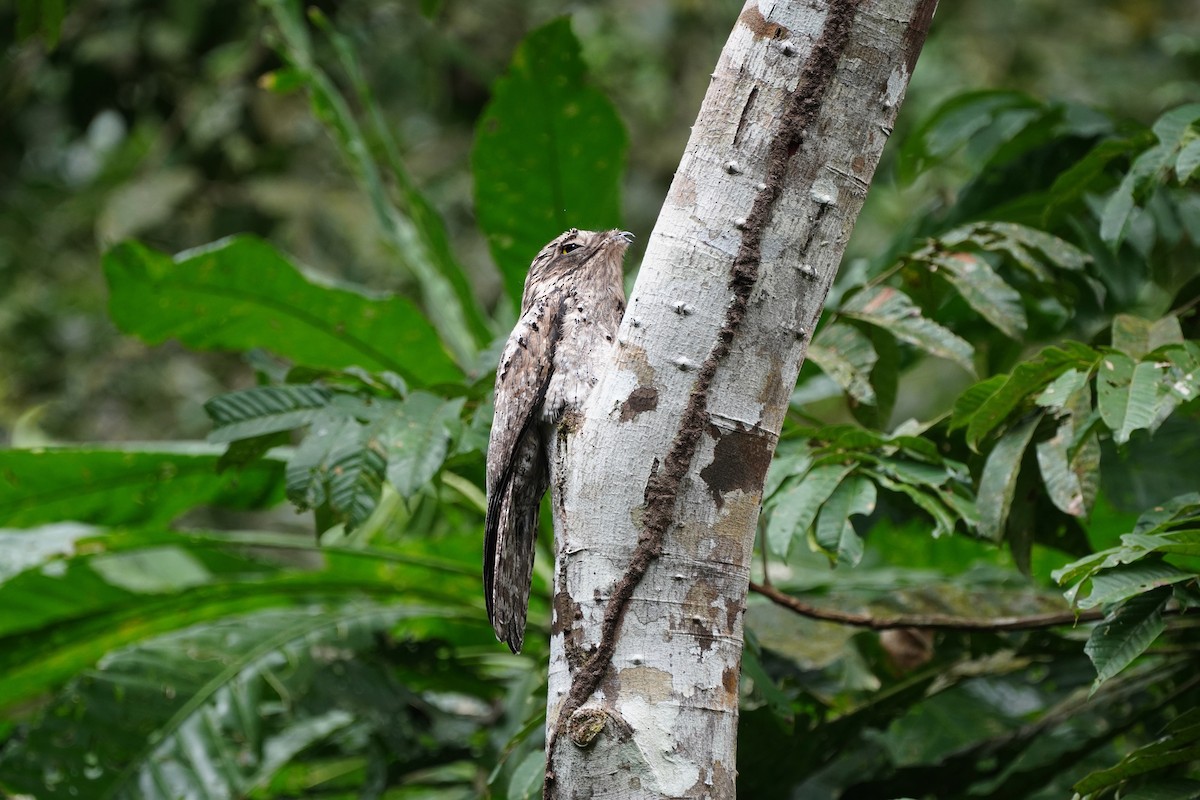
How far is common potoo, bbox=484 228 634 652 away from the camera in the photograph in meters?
1.84

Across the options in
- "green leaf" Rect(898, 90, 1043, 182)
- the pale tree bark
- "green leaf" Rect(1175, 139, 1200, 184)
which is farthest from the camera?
"green leaf" Rect(898, 90, 1043, 182)

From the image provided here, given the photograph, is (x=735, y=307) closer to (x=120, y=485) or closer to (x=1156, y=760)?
(x=1156, y=760)

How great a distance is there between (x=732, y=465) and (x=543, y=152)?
1.88 metres

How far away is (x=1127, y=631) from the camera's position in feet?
5.42

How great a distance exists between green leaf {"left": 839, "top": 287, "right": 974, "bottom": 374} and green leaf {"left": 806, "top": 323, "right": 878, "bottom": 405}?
0.05m

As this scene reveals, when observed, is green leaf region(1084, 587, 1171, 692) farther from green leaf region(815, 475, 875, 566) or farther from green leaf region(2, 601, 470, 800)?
green leaf region(2, 601, 470, 800)

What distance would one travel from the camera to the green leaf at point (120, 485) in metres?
2.91

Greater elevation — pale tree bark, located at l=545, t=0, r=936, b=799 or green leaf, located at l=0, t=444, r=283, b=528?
pale tree bark, located at l=545, t=0, r=936, b=799

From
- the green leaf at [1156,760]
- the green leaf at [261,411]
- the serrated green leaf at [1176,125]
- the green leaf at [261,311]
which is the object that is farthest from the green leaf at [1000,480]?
the green leaf at [261,311]

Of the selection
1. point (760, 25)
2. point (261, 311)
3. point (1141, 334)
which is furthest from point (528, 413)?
point (261, 311)

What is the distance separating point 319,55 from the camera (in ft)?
19.0

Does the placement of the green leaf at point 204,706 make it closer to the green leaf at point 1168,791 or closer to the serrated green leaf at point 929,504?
the serrated green leaf at point 929,504

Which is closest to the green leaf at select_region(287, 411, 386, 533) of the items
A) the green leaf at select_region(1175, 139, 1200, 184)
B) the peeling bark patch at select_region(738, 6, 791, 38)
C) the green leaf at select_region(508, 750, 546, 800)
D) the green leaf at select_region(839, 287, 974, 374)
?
the green leaf at select_region(508, 750, 546, 800)

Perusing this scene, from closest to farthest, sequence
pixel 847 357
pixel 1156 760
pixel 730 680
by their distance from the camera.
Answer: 1. pixel 730 680
2. pixel 1156 760
3. pixel 847 357
